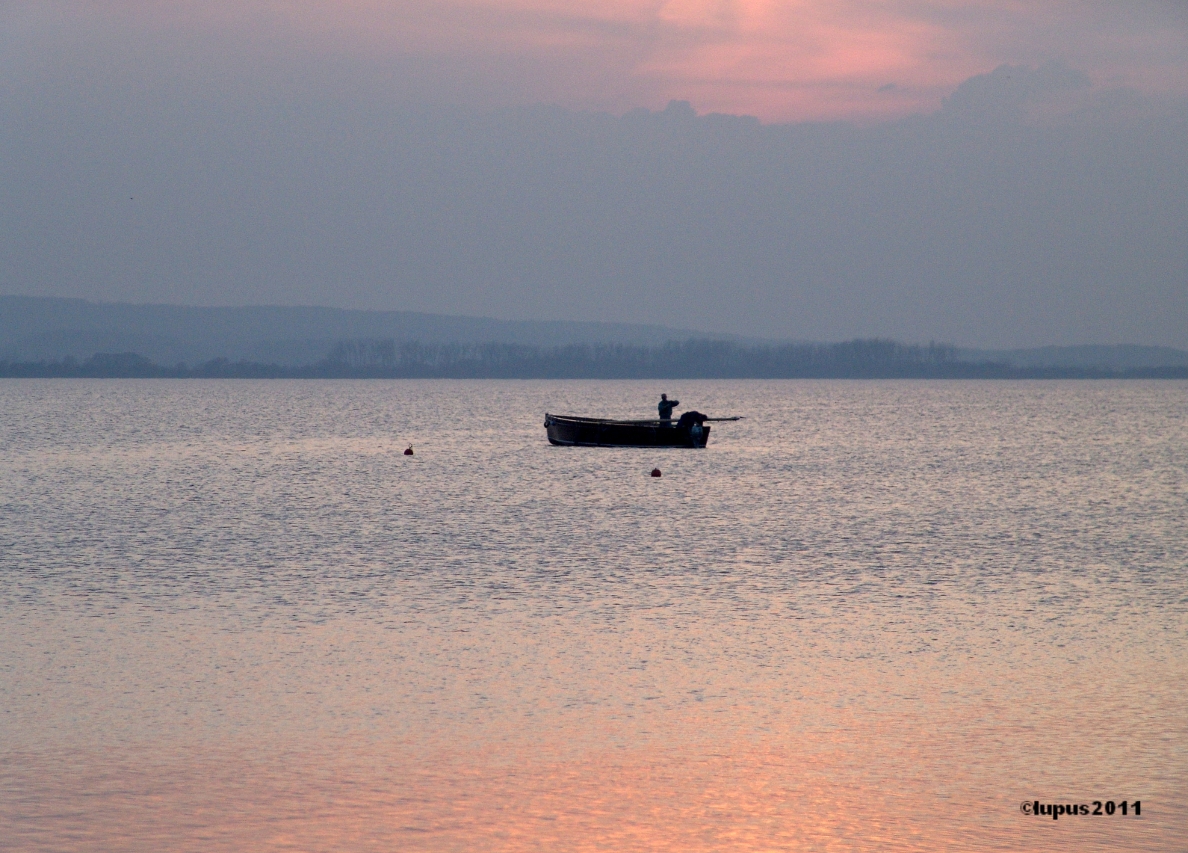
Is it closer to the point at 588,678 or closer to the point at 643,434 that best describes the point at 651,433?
the point at 643,434

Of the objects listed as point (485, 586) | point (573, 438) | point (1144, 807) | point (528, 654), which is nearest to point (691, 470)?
point (573, 438)

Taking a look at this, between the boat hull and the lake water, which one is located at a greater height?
the boat hull

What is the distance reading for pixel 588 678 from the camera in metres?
16.5

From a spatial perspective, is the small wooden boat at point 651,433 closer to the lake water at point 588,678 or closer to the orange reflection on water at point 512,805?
the lake water at point 588,678

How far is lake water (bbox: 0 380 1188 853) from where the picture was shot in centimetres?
1111

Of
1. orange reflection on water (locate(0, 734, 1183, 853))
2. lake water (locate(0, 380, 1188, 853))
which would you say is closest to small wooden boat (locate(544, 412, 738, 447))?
lake water (locate(0, 380, 1188, 853))

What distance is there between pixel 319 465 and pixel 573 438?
14.8 metres

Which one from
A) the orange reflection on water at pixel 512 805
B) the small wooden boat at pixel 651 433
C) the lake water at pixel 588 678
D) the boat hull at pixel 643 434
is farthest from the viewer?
the boat hull at pixel 643 434

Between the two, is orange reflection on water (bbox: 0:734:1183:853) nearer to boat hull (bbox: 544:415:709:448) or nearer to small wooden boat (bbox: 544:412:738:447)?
small wooden boat (bbox: 544:412:738:447)

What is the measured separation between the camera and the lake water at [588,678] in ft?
36.4

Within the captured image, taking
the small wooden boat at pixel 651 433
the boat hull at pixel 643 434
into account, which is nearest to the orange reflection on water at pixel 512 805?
the small wooden boat at pixel 651 433

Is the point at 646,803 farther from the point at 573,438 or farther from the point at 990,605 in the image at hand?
the point at 573,438

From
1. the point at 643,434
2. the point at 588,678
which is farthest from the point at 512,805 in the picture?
the point at 643,434

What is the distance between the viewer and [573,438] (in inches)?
2822
